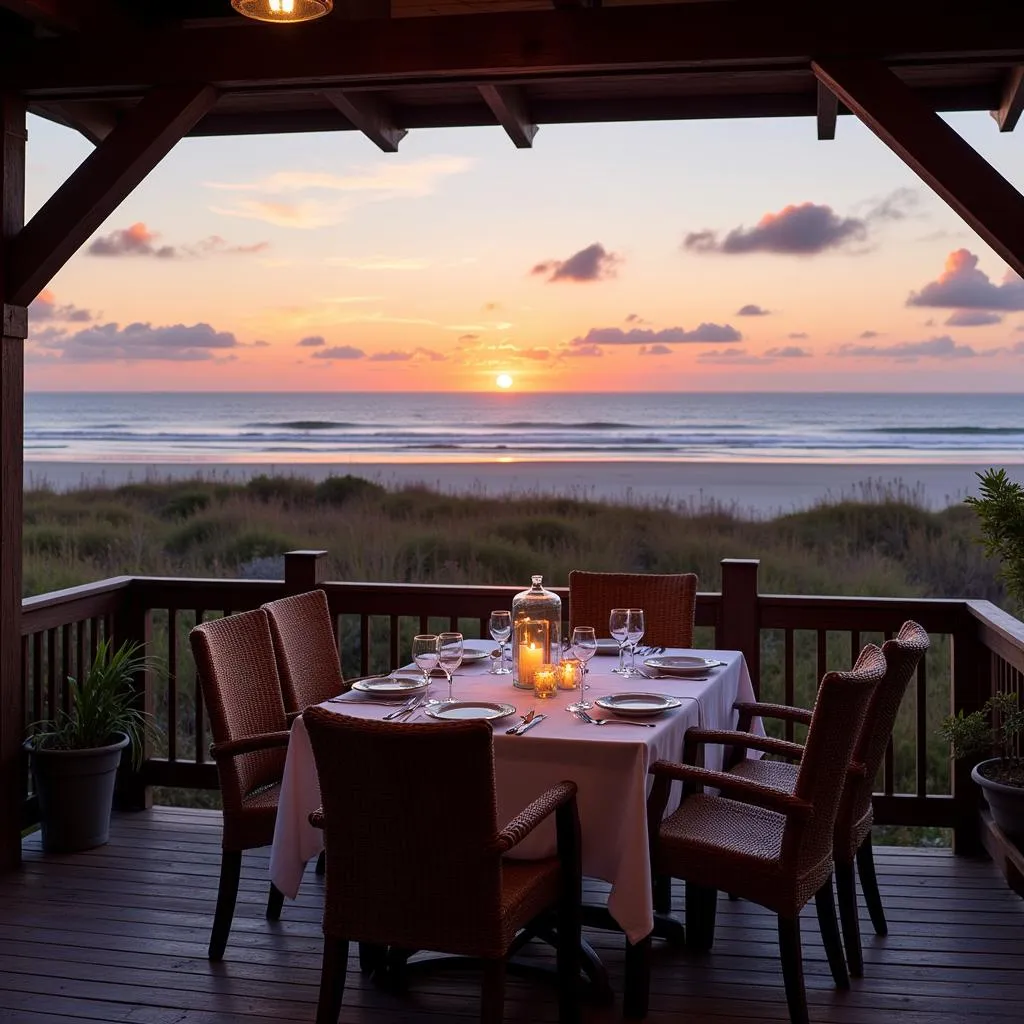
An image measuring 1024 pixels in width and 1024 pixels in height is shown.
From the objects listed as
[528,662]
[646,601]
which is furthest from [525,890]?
[646,601]

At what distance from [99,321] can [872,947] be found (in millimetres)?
17869

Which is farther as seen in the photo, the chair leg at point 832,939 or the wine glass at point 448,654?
the wine glass at point 448,654

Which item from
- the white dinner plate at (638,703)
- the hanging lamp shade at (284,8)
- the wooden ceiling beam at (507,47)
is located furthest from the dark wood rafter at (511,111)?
the white dinner plate at (638,703)

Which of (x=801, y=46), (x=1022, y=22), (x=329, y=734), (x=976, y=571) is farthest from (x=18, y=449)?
(x=976, y=571)

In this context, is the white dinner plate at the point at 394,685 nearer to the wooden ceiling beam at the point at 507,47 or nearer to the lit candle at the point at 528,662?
the lit candle at the point at 528,662

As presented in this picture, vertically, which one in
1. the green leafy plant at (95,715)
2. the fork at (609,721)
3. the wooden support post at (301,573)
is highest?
the wooden support post at (301,573)

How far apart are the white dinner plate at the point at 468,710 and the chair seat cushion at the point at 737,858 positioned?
1.75 ft

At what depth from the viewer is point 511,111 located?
4398 mm

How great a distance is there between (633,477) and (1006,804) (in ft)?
48.8

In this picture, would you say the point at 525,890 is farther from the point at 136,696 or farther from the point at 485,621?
the point at 136,696

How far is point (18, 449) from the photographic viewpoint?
4.20m

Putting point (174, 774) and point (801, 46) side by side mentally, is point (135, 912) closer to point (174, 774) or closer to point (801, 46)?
point (174, 774)

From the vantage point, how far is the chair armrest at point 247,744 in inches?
127

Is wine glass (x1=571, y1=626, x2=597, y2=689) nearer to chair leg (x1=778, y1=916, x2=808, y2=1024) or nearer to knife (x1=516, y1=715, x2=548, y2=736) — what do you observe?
knife (x1=516, y1=715, x2=548, y2=736)
